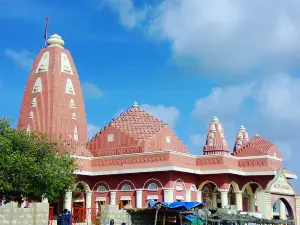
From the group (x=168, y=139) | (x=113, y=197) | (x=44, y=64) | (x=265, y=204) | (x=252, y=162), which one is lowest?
(x=265, y=204)

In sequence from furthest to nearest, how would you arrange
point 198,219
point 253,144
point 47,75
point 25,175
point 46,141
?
point 47,75
point 253,144
point 46,141
point 25,175
point 198,219

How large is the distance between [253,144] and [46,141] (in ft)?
49.5

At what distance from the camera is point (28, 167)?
26625 mm

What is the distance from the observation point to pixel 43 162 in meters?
27.8

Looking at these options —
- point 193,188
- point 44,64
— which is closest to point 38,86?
point 44,64

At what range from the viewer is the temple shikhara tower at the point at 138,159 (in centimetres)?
3444

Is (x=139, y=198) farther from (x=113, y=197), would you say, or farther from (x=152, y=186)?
(x=113, y=197)

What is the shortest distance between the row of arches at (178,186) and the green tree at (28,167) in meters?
6.90

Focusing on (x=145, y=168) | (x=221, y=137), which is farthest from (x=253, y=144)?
(x=145, y=168)

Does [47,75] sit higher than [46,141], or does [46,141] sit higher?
[47,75]

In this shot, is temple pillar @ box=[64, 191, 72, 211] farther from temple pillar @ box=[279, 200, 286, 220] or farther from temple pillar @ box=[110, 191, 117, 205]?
temple pillar @ box=[279, 200, 286, 220]

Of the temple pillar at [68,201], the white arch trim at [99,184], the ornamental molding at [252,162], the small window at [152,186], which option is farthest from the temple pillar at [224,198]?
the temple pillar at [68,201]

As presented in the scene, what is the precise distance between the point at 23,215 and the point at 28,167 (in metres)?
6.40

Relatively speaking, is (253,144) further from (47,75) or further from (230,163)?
(47,75)
